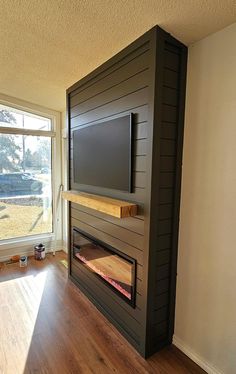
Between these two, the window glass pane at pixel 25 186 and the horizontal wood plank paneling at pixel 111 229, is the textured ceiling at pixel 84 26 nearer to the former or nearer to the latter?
the window glass pane at pixel 25 186

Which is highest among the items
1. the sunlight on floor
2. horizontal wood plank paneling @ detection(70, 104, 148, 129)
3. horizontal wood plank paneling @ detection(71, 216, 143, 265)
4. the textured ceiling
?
the textured ceiling

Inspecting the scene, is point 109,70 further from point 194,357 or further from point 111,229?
point 194,357

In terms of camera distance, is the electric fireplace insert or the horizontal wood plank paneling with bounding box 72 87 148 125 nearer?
the horizontal wood plank paneling with bounding box 72 87 148 125

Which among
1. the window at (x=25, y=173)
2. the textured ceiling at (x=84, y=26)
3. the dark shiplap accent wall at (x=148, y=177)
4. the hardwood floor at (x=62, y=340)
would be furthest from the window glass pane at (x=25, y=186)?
the dark shiplap accent wall at (x=148, y=177)

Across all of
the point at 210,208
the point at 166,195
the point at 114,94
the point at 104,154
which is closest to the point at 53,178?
the point at 104,154

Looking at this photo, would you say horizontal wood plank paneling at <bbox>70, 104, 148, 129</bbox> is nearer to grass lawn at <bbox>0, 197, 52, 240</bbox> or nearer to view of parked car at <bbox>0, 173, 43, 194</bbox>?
view of parked car at <bbox>0, 173, 43, 194</bbox>

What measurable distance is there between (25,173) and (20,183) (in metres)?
0.18

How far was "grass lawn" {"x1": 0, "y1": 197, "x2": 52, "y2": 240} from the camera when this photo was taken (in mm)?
3688

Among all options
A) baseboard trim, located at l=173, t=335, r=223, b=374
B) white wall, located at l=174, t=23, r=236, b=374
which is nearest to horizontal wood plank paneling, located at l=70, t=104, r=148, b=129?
white wall, located at l=174, t=23, r=236, b=374

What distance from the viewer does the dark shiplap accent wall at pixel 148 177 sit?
168 centimetres

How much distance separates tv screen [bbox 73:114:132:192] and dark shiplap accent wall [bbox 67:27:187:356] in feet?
0.26

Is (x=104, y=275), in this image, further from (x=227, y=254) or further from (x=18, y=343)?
(x=227, y=254)

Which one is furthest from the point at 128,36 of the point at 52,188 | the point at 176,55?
the point at 52,188

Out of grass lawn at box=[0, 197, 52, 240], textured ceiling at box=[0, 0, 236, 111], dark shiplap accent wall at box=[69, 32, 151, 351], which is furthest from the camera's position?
grass lawn at box=[0, 197, 52, 240]
